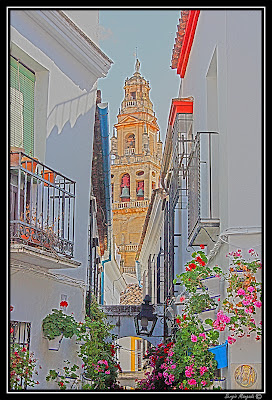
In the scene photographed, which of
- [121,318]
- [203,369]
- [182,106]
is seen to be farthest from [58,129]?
[121,318]

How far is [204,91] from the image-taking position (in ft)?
27.1

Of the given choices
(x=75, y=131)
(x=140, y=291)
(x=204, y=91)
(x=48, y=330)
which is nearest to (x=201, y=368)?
(x=48, y=330)

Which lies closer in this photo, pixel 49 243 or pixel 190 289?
pixel 190 289

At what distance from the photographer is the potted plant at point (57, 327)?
7.93 m

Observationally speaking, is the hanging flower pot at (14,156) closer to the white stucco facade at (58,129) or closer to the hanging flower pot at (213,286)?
the white stucco facade at (58,129)

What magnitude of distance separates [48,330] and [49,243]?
1.33 metres

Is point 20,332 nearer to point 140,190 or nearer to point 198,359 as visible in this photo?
point 198,359

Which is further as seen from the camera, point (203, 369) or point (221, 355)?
point (203, 369)

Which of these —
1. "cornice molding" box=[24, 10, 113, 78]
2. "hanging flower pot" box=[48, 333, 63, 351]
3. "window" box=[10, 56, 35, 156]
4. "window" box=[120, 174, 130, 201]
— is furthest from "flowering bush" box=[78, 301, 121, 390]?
"window" box=[120, 174, 130, 201]

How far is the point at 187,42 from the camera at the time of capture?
10203 mm

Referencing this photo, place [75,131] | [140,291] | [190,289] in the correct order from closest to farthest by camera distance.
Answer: [190,289]
[75,131]
[140,291]

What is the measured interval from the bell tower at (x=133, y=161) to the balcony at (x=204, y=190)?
169 feet

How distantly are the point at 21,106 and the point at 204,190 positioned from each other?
2.25 meters
